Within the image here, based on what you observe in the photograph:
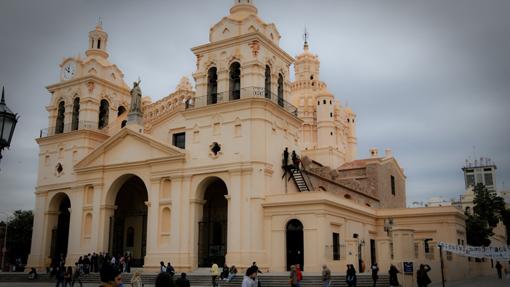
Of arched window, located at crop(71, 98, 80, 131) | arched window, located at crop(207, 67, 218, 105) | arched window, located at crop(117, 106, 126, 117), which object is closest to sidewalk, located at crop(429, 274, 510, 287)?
arched window, located at crop(207, 67, 218, 105)

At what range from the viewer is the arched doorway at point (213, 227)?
3350 cm

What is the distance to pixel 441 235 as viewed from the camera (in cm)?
3753

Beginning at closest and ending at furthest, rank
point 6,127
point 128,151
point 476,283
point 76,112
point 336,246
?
point 6,127 < point 476,283 < point 336,246 < point 128,151 < point 76,112

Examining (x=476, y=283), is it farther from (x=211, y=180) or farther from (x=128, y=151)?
(x=128, y=151)

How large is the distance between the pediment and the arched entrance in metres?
4.11

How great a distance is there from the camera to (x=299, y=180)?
1378 inches

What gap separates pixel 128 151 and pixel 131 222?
23.1 feet

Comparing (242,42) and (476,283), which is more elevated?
(242,42)

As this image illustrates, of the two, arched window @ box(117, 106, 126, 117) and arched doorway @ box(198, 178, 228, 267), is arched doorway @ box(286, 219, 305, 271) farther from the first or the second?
arched window @ box(117, 106, 126, 117)

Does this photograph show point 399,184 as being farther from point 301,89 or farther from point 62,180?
point 62,180

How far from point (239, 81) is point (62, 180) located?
52.8 feet

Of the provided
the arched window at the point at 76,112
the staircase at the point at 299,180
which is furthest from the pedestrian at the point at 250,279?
the arched window at the point at 76,112

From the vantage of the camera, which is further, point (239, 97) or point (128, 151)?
point (128, 151)

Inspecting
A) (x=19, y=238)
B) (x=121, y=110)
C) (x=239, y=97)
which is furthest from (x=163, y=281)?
(x=19, y=238)
